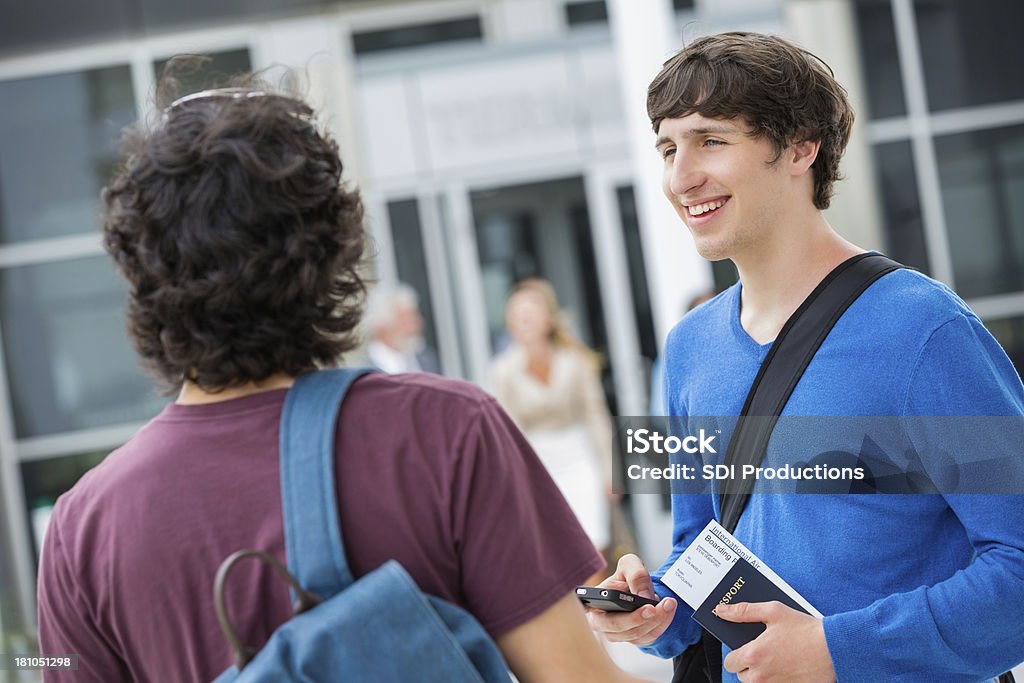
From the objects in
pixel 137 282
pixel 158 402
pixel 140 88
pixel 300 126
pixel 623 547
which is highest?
pixel 140 88

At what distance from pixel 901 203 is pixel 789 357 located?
6347mm

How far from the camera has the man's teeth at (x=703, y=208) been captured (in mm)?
1769

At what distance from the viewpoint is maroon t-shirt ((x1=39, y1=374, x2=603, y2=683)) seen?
4.20 ft

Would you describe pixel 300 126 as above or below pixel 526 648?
above

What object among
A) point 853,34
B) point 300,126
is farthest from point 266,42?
point 300,126

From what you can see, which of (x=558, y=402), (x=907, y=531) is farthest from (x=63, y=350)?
(x=907, y=531)

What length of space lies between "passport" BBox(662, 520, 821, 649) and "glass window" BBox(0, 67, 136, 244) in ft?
22.5

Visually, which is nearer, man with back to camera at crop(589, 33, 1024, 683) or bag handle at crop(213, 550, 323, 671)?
bag handle at crop(213, 550, 323, 671)

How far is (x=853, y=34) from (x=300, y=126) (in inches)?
269

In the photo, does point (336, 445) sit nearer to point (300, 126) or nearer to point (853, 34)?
point (300, 126)

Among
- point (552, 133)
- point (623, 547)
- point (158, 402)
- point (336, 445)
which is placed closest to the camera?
point (336, 445)

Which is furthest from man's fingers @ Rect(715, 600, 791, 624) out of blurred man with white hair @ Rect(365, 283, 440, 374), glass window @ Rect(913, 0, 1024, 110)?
glass window @ Rect(913, 0, 1024, 110)

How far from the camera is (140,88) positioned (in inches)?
308

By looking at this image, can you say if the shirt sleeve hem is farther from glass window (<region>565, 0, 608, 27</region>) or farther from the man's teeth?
glass window (<region>565, 0, 608, 27</region>)
